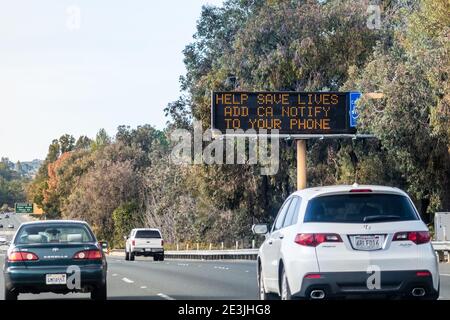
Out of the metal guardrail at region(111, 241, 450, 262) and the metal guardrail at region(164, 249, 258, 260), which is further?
the metal guardrail at region(164, 249, 258, 260)

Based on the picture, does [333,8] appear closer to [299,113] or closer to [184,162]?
[299,113]

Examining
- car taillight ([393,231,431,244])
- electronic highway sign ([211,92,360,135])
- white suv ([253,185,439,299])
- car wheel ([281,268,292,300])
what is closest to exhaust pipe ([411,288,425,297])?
white suv ([253,185,439,299])

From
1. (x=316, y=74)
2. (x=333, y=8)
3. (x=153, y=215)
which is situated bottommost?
(x=153, y=215)

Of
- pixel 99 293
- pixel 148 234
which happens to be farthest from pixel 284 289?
pixel 148 234

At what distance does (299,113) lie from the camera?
4372 cm

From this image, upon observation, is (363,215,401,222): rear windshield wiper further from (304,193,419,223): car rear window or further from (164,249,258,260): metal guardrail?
(164,249,258,260): metal guardrail

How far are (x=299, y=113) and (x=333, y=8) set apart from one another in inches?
525

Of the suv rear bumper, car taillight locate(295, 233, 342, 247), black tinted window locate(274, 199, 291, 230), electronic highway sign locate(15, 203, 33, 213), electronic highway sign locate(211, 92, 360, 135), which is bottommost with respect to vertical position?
electronic highway sign locate(15, 203, 33, 213)

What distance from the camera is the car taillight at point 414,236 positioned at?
13.8m

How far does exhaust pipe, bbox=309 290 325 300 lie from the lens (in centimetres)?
1376

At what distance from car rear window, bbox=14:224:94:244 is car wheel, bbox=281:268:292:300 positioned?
579cm

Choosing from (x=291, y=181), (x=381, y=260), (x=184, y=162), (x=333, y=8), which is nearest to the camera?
(x=381, y=260)

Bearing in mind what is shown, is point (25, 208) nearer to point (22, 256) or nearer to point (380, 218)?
point (22, 256)
